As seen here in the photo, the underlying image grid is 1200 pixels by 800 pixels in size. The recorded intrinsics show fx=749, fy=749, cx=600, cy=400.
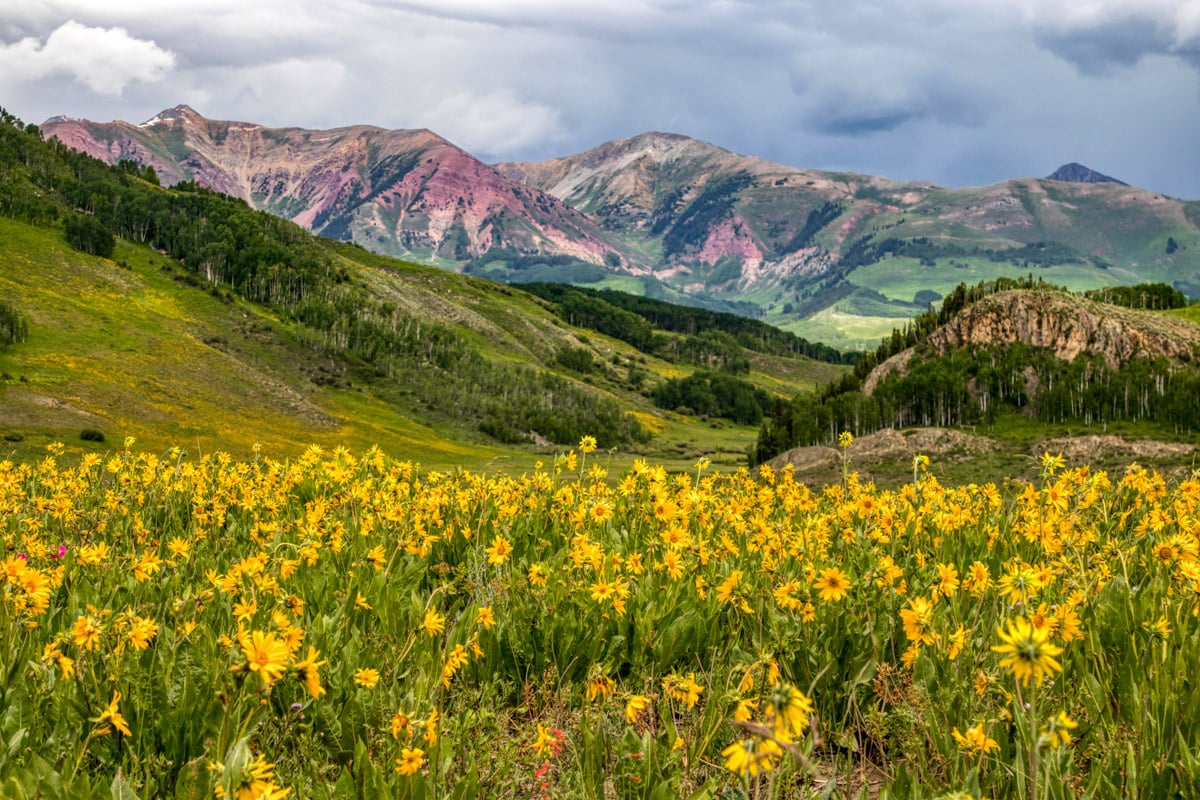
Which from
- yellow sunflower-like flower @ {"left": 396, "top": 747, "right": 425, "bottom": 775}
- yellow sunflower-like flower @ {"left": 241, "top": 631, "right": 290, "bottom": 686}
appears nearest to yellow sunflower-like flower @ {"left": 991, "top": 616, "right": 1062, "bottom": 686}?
yellow sunflower-like flower @ {"left": 396, "top": 747, "right": 425, "bottom": 775}

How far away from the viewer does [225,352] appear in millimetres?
124062

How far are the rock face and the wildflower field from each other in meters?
51.3

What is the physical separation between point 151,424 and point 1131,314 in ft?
→ 294

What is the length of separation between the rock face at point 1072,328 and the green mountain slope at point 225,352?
42.7 metres

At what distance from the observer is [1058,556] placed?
5633mm

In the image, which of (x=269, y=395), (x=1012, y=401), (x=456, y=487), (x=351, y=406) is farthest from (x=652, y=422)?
(x=456, y=487)

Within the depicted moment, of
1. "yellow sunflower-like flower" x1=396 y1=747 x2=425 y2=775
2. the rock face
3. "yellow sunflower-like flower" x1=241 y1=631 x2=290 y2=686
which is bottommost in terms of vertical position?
"yellow sunflower-like flower" x1=396 y1=747 x2=425 y2=775

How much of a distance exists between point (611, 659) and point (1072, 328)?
5905cm

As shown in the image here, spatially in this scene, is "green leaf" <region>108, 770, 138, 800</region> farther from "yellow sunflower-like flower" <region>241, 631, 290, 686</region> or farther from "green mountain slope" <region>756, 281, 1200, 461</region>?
"green mountain slope" <region>756, 281, 1200, 461</region>

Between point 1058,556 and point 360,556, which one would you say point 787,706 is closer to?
point 1058,556

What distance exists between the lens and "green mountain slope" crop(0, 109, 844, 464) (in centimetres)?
8619

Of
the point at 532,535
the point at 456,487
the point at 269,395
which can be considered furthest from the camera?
the point at 269,395

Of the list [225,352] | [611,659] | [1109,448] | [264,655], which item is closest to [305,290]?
[225,352]

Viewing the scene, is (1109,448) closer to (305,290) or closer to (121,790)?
(121,790)
